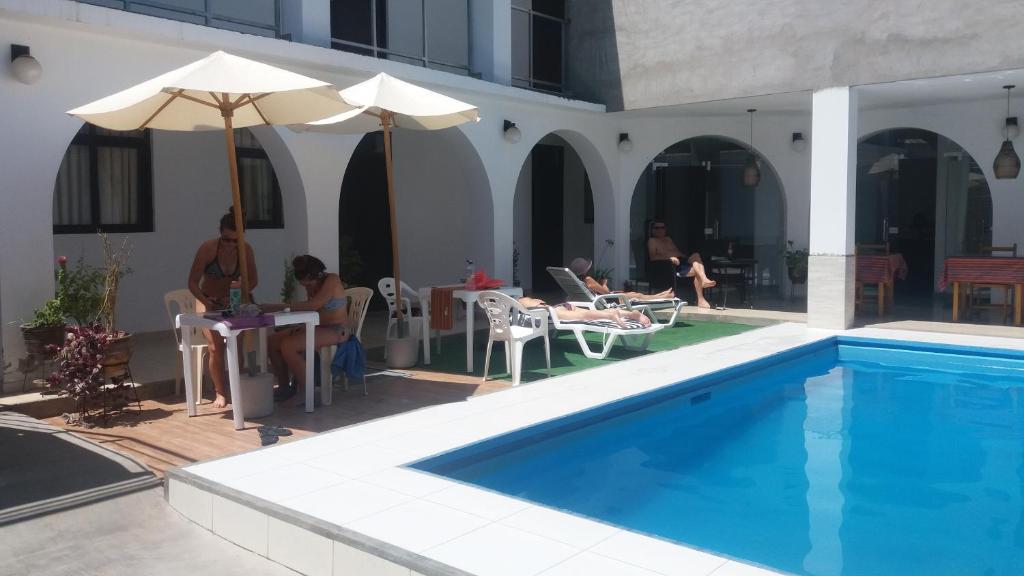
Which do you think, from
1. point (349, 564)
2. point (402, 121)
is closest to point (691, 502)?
point (349, 564)

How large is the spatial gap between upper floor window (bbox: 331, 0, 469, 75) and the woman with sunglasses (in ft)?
12.7

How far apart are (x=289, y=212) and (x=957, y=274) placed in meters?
8.35

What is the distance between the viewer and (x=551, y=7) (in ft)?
48.1

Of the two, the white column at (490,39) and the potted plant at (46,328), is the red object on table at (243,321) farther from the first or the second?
the white column at (490,39)

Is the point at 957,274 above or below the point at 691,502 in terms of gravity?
above

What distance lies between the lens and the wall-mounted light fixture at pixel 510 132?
11.7 m

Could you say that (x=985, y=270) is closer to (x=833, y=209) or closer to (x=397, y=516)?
(x=833, y=209)

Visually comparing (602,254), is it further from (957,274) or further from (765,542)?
(765,542)

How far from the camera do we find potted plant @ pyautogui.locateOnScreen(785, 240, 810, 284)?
46.9 ft

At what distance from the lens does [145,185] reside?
34.4 feet

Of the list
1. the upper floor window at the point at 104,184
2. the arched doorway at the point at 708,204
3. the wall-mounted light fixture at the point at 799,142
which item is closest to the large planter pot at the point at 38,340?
the upper floor window at the point at 104,184

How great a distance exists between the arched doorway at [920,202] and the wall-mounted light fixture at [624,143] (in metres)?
3.84

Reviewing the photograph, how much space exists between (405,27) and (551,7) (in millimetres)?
2766

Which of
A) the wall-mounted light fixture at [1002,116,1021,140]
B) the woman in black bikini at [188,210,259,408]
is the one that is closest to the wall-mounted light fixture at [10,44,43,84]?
the woman in black bikini at [188,210,259,408]
